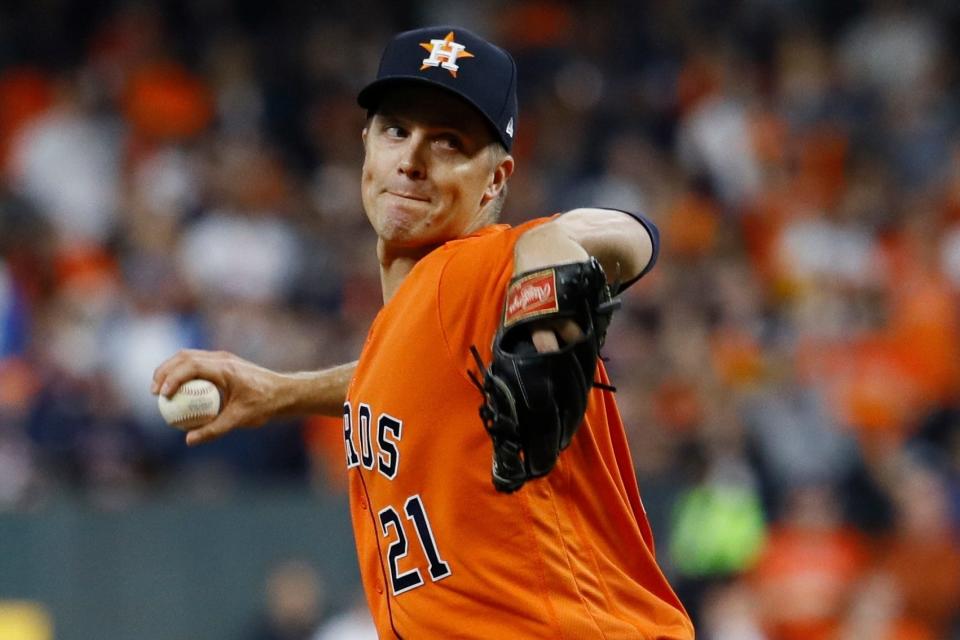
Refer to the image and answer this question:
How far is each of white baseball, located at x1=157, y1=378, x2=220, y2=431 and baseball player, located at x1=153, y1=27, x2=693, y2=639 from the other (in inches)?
19.5

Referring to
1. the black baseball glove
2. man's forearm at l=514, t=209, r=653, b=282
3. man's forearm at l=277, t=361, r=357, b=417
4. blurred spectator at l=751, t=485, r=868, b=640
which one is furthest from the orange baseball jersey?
blurred spectator at l=751, t=485, r=868, b=640

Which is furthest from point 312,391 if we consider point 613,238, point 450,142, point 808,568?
point 808,568

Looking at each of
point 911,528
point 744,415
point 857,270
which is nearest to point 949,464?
point 911,528

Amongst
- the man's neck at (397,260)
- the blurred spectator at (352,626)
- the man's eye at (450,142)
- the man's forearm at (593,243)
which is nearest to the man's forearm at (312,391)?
the man's neck at (397,260)

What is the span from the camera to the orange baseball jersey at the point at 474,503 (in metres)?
2.85

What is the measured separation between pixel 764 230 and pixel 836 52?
6.43 feet

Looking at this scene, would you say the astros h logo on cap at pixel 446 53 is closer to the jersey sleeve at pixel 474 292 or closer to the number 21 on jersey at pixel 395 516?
the jersey sleeve at pixel 474 292

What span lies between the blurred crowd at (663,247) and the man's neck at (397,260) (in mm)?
3987

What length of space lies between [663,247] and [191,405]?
635cm

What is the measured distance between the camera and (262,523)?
307 inches

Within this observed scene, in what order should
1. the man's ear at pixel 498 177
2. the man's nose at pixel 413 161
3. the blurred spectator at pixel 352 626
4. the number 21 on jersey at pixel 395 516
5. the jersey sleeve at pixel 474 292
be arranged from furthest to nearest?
the blurred spectator at pixel 352 626 → the man's ear at pixel 498 177 → the man's nose at pixel 413 161 → the number 21 on jersey at pixel 395 516 → the jersey sleeve at pixel 474 292

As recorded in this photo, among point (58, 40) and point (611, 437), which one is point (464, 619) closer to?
point (611, 437)

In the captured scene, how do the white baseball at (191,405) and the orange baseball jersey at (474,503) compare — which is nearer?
the orange baseball jersey at (474,503)

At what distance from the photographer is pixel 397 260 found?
3.33 m
